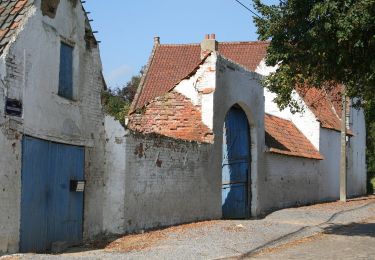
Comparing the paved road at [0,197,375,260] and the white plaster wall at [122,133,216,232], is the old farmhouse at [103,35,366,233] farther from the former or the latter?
the paved road at [0,197,375,260]

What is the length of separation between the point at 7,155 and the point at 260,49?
31.5m

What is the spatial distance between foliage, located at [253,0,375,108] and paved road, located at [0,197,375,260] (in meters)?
3.58

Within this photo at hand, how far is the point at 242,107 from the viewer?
66.9 ft

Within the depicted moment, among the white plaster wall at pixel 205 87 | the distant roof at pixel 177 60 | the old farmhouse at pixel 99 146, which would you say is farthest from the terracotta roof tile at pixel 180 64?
the white plaster wall at pixel 205 87

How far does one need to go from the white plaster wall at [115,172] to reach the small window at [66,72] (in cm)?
158

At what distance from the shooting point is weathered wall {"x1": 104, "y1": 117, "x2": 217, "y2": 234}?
1352 cm

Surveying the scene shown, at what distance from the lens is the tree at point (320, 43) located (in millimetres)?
11656

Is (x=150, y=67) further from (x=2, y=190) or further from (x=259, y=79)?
(x=2, y=190)

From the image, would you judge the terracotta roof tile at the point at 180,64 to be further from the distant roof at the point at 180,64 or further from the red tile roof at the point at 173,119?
the red tile roof at the point at 173,119

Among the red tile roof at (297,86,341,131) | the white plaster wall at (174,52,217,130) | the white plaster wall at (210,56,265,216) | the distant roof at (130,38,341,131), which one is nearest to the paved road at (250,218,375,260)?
the white plaster wall at (210,56,265,216)

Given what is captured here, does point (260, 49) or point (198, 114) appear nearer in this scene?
point (198, 114)

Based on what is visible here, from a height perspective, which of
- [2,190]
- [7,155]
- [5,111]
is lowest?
[2,190]

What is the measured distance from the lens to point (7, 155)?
994 centimetres

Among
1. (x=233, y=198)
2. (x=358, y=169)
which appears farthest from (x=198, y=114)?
(x=358, y=169)
